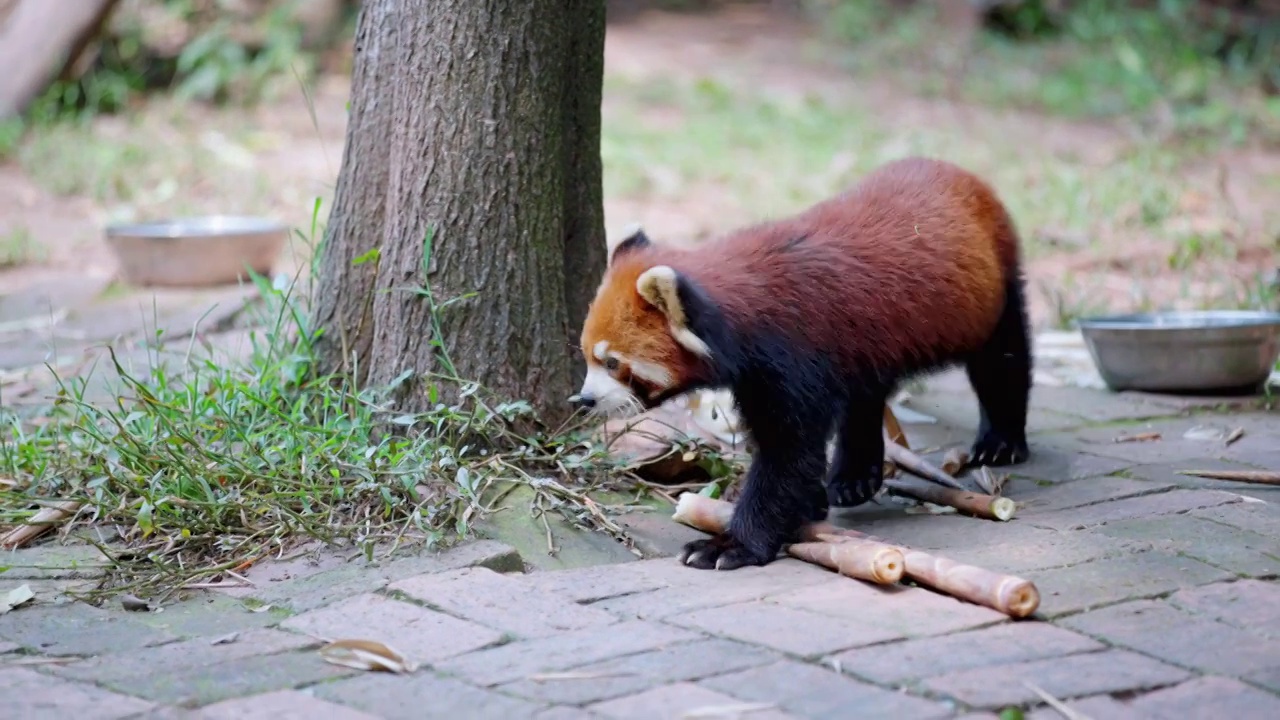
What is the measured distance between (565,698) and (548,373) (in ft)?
5.49

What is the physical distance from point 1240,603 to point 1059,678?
0.67m

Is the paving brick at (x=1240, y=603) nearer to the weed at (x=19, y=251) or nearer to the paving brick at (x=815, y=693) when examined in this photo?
the paving brick at (x=815, y=693)

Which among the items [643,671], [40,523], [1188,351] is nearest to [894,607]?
[643,671]

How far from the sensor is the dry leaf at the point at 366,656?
2.76m

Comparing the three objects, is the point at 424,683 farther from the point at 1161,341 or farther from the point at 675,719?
the point at 1161,341

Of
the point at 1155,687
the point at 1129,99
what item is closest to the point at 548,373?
the point at 1155,687

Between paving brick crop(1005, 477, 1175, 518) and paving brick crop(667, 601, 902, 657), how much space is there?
1.07 m

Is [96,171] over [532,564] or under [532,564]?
over

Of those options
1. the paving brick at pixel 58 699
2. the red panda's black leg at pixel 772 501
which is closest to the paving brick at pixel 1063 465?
the red panda's black leg at pixel 772 501

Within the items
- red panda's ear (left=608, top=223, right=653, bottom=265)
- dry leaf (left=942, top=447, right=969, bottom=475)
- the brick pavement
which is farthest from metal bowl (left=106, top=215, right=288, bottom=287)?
dry leaf (left=942, top=447, right=969, bottom=475)

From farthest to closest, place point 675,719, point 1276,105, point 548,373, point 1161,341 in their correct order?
1. point 1276,105
2. point 1161,341
3. point 548,373
4. point 675,719

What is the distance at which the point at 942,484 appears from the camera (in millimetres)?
4172

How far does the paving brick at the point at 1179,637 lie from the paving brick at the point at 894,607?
22 cm

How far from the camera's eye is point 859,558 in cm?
327
